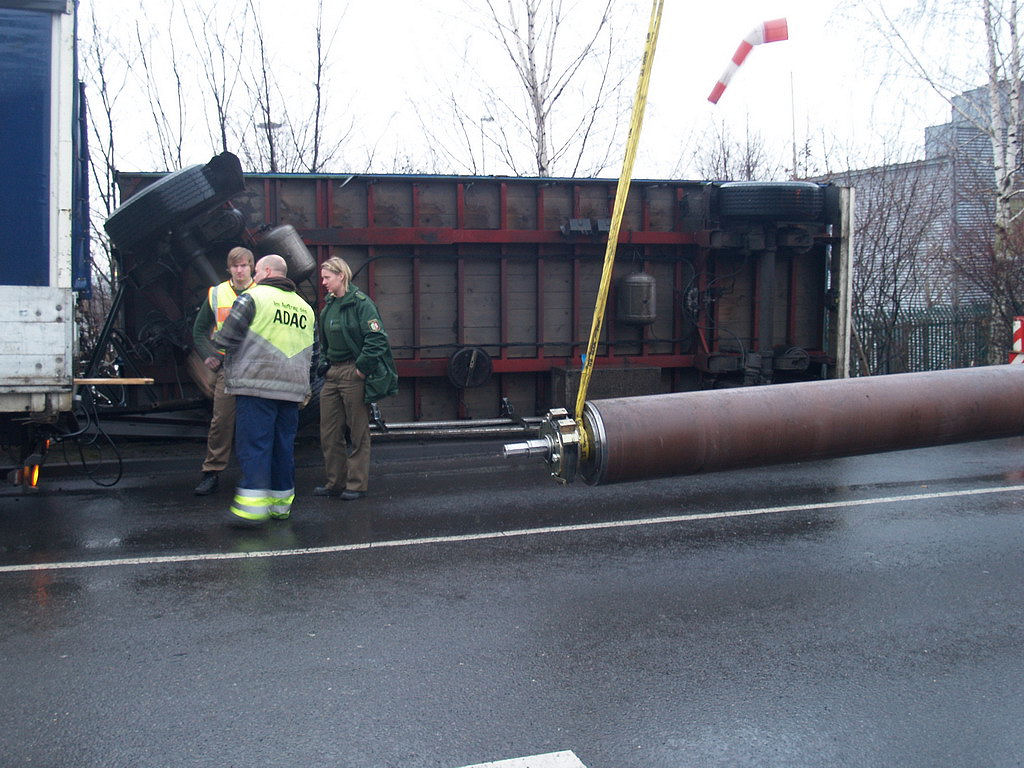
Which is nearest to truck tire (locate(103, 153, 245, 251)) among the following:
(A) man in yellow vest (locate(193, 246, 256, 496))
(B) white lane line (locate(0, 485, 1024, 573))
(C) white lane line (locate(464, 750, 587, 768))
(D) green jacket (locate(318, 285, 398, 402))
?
(A) man in yellow vest (locate(193, 246, 256, 496))

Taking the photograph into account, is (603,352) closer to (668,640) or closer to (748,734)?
(668,640)

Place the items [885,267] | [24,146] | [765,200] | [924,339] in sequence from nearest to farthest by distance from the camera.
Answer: [24,146] < [765,200] < [885,267] < [924,339]

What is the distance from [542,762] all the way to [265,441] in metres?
3.49

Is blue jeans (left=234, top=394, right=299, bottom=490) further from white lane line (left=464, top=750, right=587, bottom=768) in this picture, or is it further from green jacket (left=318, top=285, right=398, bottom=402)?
white lane line (left=464, top=750, right=587, bottom=768)

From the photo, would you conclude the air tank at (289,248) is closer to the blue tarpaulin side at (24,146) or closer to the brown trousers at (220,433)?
the brown trousers at (220,433)

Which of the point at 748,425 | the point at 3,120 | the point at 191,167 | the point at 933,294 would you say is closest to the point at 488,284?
the point at 191,167

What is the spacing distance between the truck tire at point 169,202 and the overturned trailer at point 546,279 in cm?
69

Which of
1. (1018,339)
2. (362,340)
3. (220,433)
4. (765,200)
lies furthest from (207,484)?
(1018,339)

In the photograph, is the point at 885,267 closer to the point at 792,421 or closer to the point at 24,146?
the point at 792,421

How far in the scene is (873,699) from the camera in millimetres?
3500

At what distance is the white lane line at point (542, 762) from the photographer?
3.00m

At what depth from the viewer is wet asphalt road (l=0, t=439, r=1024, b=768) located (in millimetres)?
3188

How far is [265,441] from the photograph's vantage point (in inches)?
235

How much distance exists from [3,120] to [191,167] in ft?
7.46
